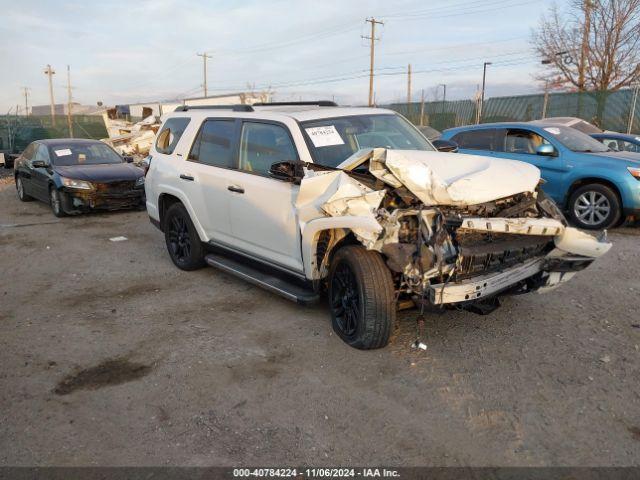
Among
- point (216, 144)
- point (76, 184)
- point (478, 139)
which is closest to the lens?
point (216, 144)

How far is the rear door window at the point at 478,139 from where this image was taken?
30.5 ft

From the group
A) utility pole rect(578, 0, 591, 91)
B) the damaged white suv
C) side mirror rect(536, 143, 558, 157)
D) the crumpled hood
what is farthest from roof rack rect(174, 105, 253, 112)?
utility pole rect(578, 0, 591, 91)

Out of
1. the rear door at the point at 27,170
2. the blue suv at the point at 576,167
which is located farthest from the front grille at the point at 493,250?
the rear door at the point at 27,170

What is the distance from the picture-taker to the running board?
14.7ft

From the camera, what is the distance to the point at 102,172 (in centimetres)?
1041

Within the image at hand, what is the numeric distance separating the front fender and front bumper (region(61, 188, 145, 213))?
695cm

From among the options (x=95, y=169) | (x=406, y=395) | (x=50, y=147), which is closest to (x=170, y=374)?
(x=406, y=395)

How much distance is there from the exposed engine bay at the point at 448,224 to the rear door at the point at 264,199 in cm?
30

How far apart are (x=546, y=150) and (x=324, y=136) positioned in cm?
489

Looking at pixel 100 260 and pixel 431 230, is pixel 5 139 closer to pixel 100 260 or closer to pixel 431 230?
pixel 100 260

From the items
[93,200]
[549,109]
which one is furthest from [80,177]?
[549,109]

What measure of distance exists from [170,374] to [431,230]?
2128mm

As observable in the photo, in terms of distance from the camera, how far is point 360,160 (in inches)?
162

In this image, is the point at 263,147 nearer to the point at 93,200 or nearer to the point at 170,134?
the point at 170,134
